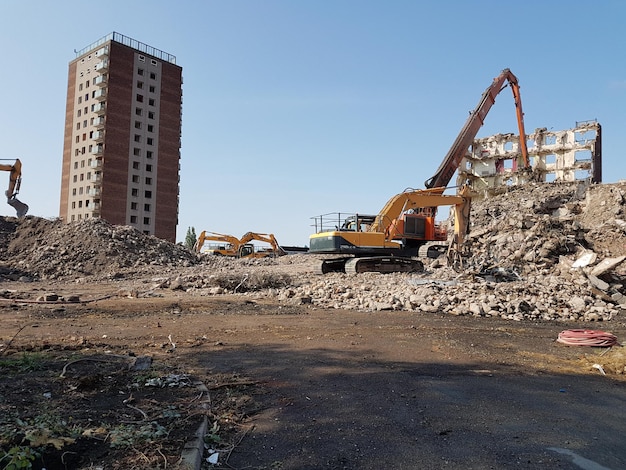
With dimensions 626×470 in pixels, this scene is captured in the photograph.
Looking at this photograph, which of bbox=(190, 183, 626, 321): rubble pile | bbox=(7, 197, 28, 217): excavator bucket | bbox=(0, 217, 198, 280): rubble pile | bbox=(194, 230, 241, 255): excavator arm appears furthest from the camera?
bbox=(194, 230, 241, 255): excavator arm

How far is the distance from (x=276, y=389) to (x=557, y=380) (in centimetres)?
358

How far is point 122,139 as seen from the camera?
60.3 m

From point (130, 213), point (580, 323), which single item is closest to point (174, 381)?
point (580, 323)

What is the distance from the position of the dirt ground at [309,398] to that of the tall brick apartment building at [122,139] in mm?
53904

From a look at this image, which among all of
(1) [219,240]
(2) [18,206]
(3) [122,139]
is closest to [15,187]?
(2) [18,206]

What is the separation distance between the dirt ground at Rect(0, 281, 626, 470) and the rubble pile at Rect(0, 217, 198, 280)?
15232 millimetres

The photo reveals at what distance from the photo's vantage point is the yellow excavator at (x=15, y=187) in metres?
21.5

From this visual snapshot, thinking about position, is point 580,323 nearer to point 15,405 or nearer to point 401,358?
point 401,358

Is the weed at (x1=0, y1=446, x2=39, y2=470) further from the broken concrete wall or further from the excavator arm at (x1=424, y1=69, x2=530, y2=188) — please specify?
the broken concrete wall

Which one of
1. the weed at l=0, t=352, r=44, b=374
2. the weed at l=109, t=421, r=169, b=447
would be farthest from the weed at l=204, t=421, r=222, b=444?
the weed at l=0, t=352, r=44, b=374

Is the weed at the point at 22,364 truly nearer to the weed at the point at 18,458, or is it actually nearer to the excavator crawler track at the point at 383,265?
the weed at the point at 18,458

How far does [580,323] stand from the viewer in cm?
1173

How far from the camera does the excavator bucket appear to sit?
21406mm

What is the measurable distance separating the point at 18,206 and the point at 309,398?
2143 centimetres
